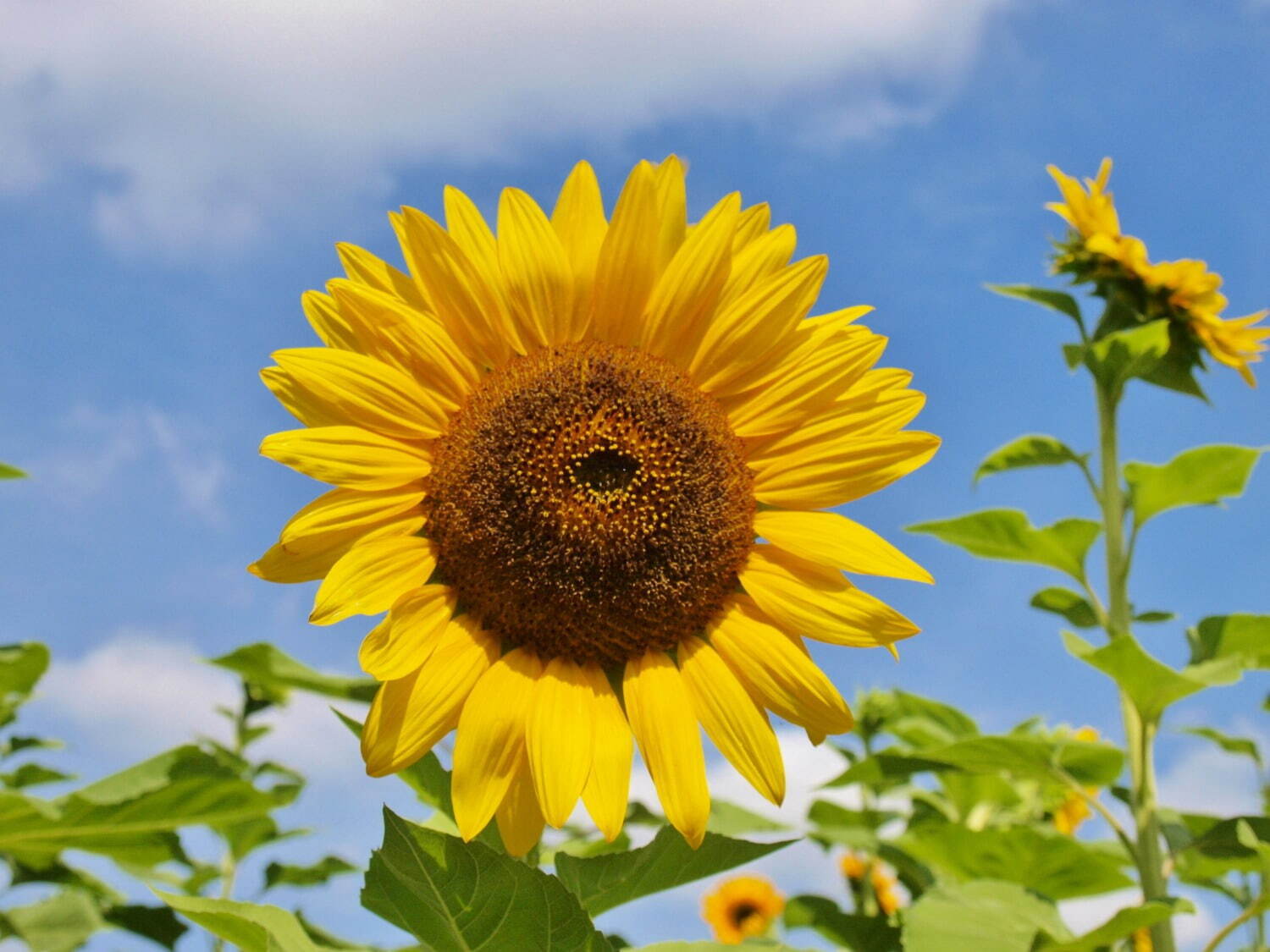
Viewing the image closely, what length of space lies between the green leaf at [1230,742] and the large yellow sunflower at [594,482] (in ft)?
7.86

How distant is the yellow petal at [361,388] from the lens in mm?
1834

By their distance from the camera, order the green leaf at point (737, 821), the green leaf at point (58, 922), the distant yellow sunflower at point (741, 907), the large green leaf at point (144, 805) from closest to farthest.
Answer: the large green leaf at point (144, 805) → the green leaf at point (737, 821) → the green leaf at point (58, 922) → the distant yellow sunflower at point (741, 907)

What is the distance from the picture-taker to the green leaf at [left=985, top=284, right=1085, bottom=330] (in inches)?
144

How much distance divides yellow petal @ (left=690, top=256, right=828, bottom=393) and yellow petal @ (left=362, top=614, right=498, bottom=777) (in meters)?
0.65

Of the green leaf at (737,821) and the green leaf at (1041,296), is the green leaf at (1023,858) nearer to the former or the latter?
the green leaf at (737,821)

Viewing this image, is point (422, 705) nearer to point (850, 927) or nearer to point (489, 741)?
point (489, 741)

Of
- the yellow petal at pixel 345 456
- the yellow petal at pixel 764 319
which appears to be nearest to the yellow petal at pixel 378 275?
the yellow petal at pixel 345 456

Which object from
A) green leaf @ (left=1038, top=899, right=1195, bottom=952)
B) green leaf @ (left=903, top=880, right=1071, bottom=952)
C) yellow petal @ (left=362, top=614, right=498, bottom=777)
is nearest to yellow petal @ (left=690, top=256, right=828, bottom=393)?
yellow petal @ (left=362, top=614, right=498, bottom=777)

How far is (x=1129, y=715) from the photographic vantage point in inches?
128

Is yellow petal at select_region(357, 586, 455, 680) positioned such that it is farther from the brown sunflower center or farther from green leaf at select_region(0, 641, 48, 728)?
green leaf at select_region(0, 641, 48, 728)

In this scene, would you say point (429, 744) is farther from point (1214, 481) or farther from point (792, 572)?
point (1214, 481)

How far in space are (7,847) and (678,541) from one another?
81.8 inches

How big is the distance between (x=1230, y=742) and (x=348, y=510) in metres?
3.17

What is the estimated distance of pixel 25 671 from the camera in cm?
318
